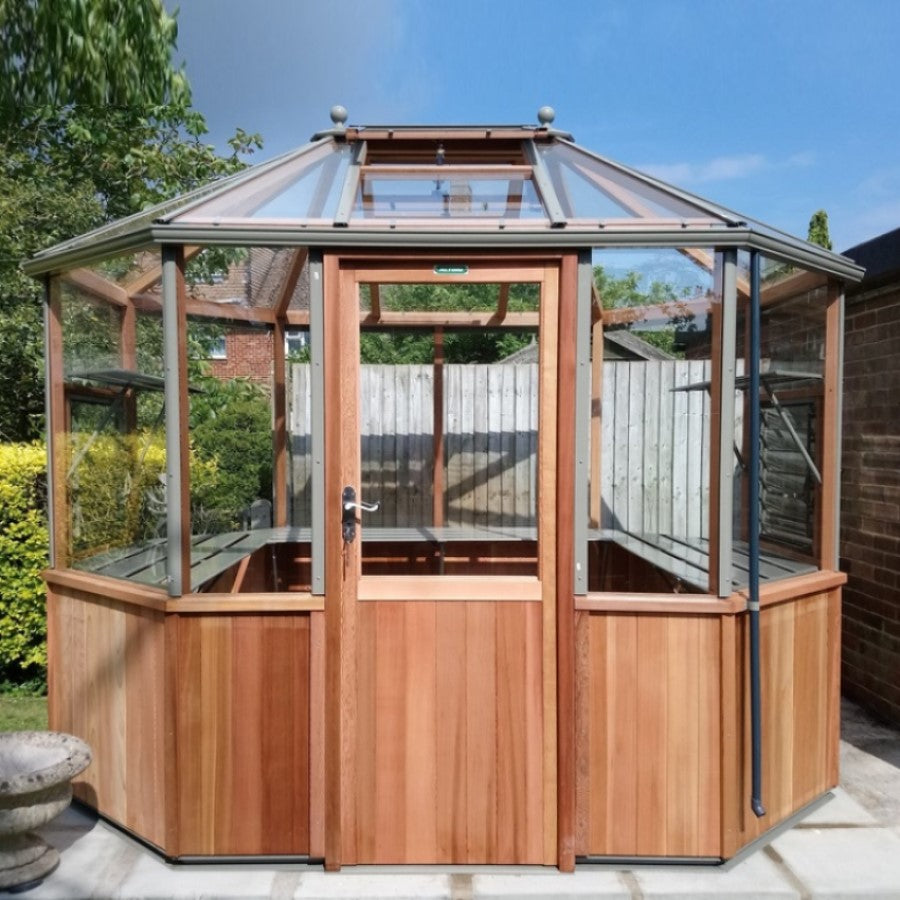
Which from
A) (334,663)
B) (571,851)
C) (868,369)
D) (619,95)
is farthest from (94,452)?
(619,95)

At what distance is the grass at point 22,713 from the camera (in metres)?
4.87

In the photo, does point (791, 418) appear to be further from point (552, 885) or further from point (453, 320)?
point (552, 885)

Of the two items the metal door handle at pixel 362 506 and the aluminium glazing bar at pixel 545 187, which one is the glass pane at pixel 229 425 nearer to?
the metal door handle at pixel 362 506

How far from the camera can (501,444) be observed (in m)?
4.34

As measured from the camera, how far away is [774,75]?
41.6ft

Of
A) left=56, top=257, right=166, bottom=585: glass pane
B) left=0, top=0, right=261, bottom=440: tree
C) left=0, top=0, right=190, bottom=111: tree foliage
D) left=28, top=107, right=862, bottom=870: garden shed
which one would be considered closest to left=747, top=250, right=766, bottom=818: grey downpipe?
left=28, top=107, right=862, bottom=870: garden shed

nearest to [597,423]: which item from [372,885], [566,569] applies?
[566,569]

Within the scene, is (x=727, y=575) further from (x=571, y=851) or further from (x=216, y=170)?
(x=216, y=170)

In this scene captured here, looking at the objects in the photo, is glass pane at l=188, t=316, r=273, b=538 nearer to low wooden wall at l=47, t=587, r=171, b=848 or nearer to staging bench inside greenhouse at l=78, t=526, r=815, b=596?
staging bench inside greenhouse at l=78, t=526, r=815, b=596

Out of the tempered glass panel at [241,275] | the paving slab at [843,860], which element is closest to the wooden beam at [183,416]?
the tempered glass panel at [241,275]

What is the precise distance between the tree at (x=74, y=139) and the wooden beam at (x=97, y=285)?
2.75 meters

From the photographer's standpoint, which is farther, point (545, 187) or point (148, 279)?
point (545, 187)

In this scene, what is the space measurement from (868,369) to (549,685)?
3052 mm

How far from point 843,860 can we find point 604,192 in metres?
2.82
